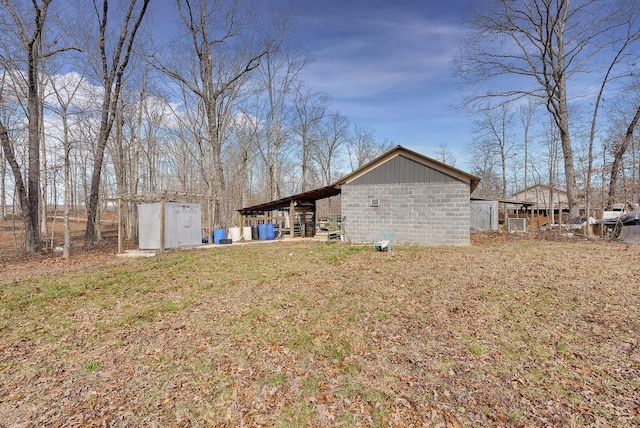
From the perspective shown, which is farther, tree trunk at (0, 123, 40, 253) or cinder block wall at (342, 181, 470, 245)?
cinder block wall at (342, 181, 470, 245)

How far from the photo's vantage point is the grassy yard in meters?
2.92

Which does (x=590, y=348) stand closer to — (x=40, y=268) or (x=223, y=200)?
(x=40, y=268)

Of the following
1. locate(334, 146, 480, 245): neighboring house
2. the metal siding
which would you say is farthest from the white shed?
the metal siding

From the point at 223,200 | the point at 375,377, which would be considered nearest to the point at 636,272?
the point at 375,377

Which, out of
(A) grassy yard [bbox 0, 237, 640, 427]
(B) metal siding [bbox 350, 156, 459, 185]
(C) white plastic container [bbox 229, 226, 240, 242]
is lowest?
(A) grassy yard [bbox 0, 237, 640, 427]

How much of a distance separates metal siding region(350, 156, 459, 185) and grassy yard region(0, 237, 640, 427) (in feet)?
20.7

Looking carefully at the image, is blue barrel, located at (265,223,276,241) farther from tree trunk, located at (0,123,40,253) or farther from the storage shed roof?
tree trunk, located at (0,123,40,253)

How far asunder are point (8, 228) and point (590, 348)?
109 ft

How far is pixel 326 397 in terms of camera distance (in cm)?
310

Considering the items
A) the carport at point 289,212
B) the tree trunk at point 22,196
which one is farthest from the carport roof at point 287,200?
the tree trunk at point 22,196

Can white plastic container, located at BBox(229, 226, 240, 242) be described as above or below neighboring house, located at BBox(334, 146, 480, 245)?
below

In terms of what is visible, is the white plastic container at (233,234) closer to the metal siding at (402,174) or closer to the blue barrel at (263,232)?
the blue barrel at (263,232)

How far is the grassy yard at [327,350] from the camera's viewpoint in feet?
9.57

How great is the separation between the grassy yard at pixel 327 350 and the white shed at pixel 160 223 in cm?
627
